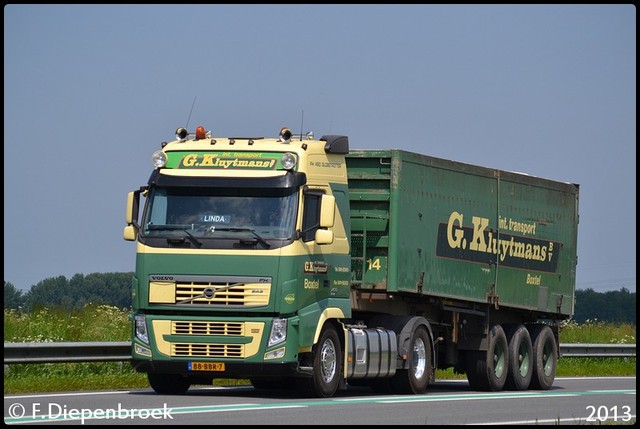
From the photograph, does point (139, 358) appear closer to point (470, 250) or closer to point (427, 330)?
point (427, 330)

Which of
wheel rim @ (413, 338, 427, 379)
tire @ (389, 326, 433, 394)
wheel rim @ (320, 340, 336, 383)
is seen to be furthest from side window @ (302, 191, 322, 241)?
wheel rim @ (413, 338, 427, 379)

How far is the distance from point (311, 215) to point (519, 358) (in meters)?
8.17

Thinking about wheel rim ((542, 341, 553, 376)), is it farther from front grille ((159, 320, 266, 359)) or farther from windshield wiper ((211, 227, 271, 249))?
windshield wiper ((211, 227, 271, 249))

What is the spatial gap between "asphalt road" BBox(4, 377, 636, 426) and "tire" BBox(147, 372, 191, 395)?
0.49 ft

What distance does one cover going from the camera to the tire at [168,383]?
22688 mm

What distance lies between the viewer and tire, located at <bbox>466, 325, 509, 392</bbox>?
2736 centimetres

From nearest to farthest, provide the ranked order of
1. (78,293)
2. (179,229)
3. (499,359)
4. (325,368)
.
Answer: (179,229)
(325,368)
(499,359)
(78,293)

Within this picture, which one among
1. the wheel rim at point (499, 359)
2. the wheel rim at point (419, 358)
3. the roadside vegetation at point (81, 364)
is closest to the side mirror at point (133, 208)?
the roadside vegetation at point (81, 364)

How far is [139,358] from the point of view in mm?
22078

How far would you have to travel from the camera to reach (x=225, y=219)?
2178 centimetres

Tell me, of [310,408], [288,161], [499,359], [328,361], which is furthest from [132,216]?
[499,359]

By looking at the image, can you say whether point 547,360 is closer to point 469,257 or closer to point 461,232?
point 469,257

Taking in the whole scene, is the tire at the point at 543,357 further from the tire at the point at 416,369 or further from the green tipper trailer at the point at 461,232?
the tire at the point at 416,369

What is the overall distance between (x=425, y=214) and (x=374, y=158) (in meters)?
1.39
